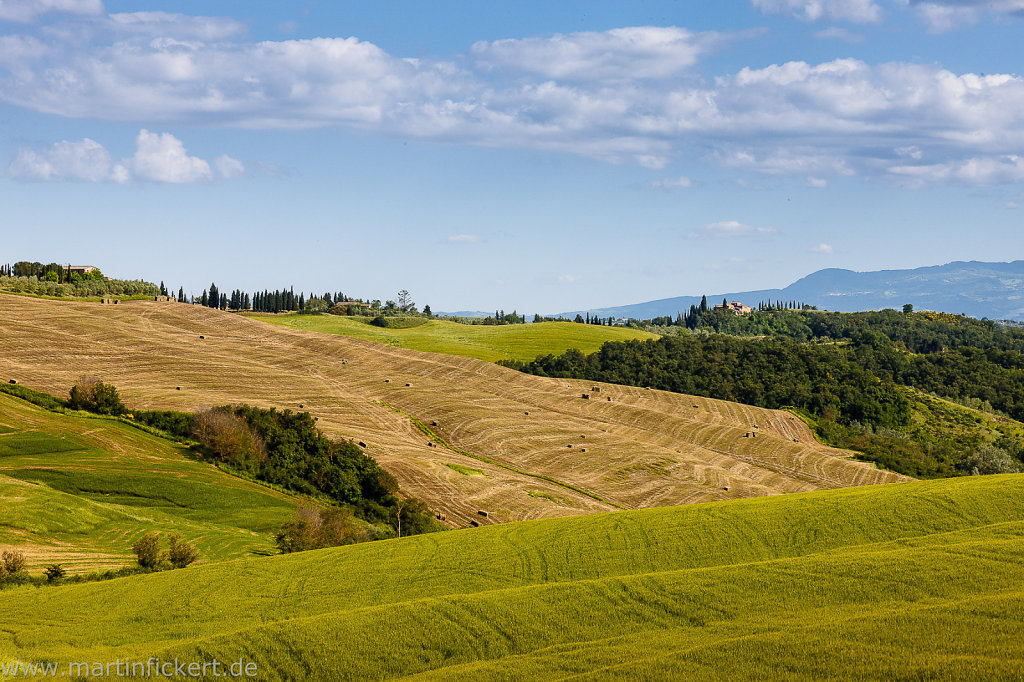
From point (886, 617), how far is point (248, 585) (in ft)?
93.5

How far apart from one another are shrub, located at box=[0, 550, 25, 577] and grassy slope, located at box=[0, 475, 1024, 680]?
6415mm

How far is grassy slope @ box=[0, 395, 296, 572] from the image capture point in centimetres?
5231

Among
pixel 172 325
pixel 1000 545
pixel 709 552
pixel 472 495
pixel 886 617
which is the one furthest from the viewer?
pixel 172 325

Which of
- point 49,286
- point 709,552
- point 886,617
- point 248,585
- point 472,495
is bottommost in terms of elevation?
point 472,495

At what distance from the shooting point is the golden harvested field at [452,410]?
9112 cm

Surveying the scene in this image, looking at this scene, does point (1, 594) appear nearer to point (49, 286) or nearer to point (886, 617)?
point (886, 617)

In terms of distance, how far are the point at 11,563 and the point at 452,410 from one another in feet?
252

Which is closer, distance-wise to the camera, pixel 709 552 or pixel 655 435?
pixel 709 552

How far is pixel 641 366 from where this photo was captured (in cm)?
19538

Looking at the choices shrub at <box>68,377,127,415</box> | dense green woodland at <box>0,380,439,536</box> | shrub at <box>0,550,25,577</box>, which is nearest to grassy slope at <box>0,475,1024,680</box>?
shrub at <box>0,550,25,577</box>

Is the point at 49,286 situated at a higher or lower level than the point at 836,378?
higher

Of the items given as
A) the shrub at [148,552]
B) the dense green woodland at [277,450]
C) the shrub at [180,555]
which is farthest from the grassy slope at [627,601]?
the dense green woodland at [277,450]

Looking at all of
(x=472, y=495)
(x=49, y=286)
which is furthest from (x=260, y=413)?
(x=49, y=286)

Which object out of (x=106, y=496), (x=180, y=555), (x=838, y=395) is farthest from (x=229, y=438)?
(x=838, y=395)
